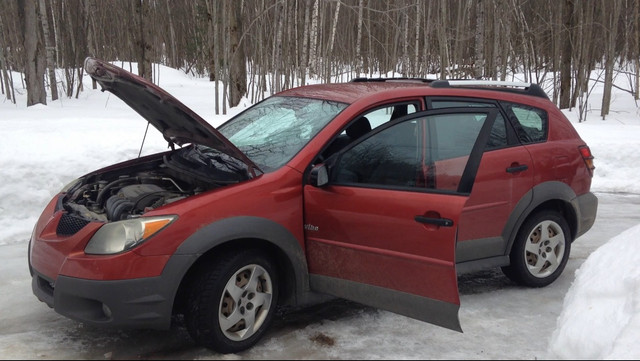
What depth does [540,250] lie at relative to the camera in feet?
15.9

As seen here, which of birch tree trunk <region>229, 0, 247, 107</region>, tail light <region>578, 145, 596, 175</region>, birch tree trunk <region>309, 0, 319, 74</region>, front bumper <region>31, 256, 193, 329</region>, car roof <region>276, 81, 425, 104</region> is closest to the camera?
front bumper <region>31, 256, 193, 329</region>

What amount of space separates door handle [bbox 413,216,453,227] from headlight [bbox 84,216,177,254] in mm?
1437

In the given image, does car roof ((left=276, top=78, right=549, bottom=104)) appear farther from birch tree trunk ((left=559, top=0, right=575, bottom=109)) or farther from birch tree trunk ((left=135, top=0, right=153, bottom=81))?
birch tree trunk ((left=559, top=0, right=575, bottom=109))

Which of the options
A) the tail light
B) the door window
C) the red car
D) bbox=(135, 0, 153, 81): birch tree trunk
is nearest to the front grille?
the red car

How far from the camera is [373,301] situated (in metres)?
3.58

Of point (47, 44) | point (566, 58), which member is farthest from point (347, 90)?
point (566, 58)

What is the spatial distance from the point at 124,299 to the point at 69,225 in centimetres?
76

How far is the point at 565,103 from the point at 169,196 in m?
15.3

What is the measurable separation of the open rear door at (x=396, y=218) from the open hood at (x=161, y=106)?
60cm

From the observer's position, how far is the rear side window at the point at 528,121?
4766 mm

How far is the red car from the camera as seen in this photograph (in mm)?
3268

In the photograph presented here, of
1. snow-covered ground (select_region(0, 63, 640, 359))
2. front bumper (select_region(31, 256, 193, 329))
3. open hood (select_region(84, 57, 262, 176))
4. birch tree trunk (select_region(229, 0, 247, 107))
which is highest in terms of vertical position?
birch tree trunk (select_region(229, 0, 247, 107))

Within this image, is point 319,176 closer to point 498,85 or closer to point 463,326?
point 463,326

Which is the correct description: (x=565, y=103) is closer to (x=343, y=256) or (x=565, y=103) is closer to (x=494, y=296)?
(x=494, y=296)
